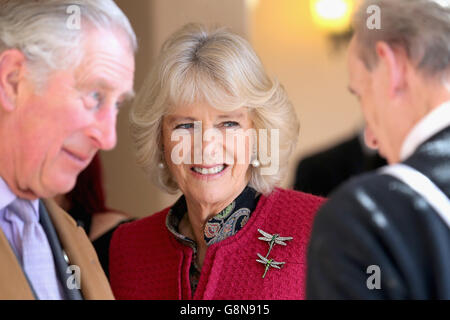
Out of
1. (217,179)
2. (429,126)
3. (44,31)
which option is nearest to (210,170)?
(217,179)

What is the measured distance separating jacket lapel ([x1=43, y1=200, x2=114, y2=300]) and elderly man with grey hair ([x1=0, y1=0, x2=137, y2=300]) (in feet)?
0.21

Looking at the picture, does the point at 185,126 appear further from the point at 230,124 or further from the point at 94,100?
the point at 94,100

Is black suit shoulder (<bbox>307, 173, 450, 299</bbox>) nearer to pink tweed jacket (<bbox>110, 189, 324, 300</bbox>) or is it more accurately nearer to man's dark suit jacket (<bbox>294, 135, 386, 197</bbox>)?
pink tweed jacket (<bbox>110, 189, 324, 300</bbox>)

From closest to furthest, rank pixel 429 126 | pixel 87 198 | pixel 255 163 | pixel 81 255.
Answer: pixel 429 126
pixel 81 255
pixel 255 163
pixel 87 198

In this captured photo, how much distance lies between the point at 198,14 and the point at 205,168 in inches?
68.5

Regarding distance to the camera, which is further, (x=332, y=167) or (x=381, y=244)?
(x=332, y=167)

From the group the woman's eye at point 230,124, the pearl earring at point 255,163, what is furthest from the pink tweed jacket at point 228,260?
the woman's eye at point 230,124

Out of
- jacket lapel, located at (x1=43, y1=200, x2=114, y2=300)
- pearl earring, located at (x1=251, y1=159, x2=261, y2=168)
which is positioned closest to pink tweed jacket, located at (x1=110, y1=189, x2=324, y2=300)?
pearl earring, located at (x1=251, y1=159, x2=261, y2=168)

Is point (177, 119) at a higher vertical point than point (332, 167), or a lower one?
higher

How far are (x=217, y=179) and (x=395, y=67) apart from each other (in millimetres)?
879

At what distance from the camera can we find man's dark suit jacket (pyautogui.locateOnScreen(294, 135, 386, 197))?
391cm

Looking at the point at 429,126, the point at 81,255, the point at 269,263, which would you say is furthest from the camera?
the point at 269,263

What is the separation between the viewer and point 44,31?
1.50 m
